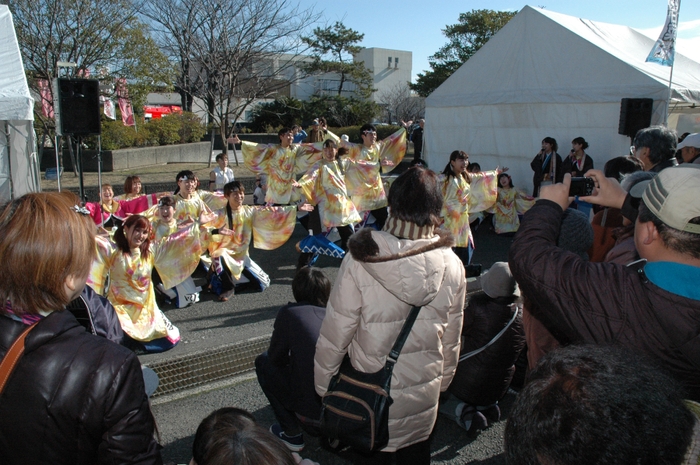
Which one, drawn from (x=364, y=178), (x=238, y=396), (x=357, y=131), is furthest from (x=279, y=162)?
(x=357, y=131)

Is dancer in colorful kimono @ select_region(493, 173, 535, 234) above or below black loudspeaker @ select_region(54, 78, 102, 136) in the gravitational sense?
below

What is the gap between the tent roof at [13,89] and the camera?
669 centimetres

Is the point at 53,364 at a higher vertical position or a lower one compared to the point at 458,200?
higher

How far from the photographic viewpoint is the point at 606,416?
2.87 feet

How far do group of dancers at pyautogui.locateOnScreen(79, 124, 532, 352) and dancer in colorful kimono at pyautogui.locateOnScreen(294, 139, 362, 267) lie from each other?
14 millimetres

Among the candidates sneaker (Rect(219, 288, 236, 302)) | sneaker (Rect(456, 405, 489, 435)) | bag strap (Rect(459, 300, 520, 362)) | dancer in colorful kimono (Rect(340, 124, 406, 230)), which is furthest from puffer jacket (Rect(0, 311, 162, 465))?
dancer in colorful kimono (Rect(340, 124, 406, 230))

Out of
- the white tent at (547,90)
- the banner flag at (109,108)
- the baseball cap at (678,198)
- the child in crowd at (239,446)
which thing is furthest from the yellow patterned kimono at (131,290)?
the banner flag at (109,108)

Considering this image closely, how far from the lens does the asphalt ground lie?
3.08 meters

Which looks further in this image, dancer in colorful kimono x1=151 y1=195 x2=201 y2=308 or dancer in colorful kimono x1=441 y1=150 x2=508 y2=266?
dancer in colorful kimono x1=441 y1=150 x2=508 y2=266

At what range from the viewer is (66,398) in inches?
52.7

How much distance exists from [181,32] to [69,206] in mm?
15408

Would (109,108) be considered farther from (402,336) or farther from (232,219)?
(402,336)

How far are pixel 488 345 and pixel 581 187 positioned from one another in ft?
4.82

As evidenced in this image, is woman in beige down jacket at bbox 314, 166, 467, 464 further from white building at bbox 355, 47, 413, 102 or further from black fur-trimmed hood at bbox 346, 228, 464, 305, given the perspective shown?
white building at bbox 355, 47, 413, 102
